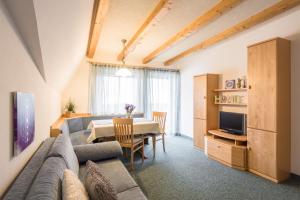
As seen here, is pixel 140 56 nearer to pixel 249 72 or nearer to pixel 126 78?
pixel 126 78

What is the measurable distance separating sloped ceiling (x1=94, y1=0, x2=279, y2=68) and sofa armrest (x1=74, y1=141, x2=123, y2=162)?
207cm

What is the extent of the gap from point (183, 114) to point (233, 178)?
3.08 meters

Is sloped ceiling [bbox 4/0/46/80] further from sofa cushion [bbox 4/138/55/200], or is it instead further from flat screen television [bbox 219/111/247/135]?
flat screen television [bbox 219/111/247/135]

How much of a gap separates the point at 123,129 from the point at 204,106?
2.14 m

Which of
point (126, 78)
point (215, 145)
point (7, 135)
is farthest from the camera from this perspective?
point (126, 78)

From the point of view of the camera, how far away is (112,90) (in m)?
5.03

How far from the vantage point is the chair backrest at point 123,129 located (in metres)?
3.09

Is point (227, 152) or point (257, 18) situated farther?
point (227, 152)

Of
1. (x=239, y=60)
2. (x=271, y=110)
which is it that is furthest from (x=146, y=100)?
(x=271, y=110)

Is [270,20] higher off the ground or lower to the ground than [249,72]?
higher

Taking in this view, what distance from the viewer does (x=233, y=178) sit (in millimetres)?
2740

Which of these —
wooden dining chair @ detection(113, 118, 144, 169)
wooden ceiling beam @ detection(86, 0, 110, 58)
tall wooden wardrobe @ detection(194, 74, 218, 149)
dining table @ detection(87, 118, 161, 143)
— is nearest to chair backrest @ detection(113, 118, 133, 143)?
wooden dining chair @ detection(113, 118, 144, 169)

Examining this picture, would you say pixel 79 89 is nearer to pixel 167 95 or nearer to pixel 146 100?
pixel 146 100

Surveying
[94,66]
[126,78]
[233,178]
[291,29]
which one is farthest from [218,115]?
[94,66]
